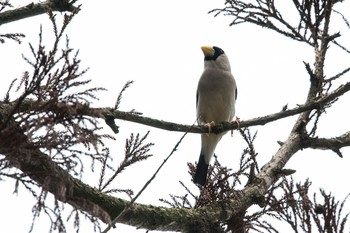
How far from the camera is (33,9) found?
3730 mm

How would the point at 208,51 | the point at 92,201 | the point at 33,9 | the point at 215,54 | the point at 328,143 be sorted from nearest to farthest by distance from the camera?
the point at 92,201 < the point at 33,9 < the point at 328,143 < the point at 215,54 < the point at 208,51

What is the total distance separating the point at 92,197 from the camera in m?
2.97

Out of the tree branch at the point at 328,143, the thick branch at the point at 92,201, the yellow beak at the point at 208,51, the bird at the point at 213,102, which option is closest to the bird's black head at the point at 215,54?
the yellow beak at the point at 208,51

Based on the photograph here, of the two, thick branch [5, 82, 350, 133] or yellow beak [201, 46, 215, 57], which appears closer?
thick branch [5, 82, 350, 133]

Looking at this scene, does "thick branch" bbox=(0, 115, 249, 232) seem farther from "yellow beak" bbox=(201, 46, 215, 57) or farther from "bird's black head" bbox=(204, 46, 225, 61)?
"yellow beak" bbox=(201, 46, 215, 57)

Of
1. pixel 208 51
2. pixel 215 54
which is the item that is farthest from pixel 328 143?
pixel 208 51

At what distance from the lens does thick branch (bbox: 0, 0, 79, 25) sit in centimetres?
370

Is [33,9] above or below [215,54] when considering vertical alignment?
below

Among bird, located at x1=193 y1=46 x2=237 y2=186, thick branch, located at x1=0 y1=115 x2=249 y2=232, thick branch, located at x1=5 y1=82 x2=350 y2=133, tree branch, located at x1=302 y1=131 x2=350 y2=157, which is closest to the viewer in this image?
thick branch, located at x1=0 y1=115 x2=249 y2=232

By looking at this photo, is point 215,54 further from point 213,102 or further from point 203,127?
point 203,127

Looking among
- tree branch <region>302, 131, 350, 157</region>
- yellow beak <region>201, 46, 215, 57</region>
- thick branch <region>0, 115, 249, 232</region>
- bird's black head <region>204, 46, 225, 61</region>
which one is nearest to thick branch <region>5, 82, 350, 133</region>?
thick branch <region>0, 115, 249, 232</region>

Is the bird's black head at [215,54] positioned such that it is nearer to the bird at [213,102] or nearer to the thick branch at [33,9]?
the bird at [213,102]

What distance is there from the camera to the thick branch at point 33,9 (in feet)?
12.1

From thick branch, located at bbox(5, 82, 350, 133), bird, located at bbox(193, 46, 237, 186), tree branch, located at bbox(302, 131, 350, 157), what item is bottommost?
thick branch, located at bbox(5, 82, 350, 133)
